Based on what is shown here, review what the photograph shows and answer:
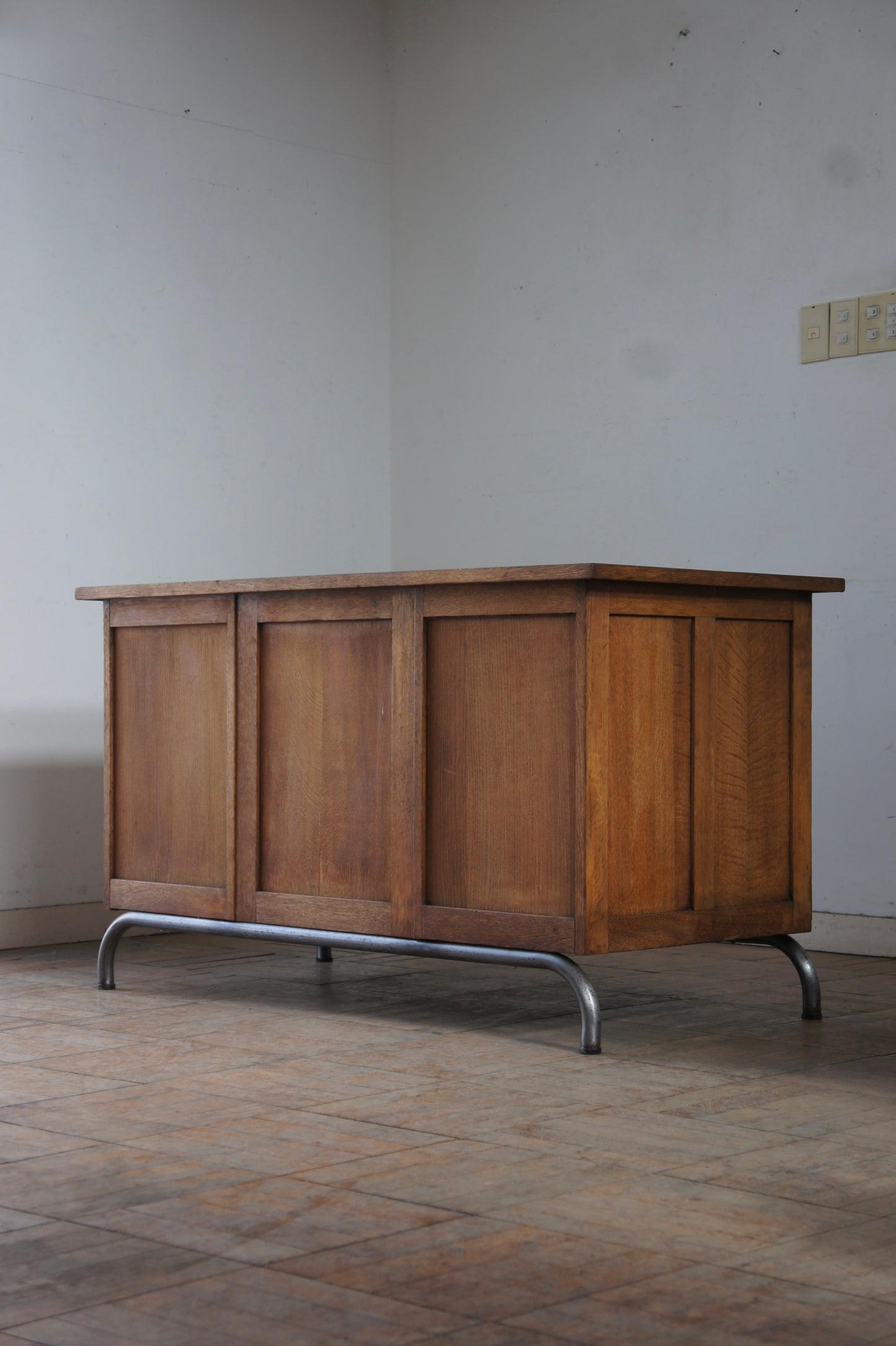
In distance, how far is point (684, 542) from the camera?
14.5 feet

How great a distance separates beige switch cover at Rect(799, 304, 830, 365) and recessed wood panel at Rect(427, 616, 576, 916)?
65.2 inches

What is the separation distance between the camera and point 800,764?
3029 mm

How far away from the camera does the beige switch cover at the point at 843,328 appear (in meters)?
4.04

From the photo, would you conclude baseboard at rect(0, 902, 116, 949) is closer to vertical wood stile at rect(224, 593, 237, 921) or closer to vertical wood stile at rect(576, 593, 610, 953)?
vertical wood stile at rect(224, 593, 237, 921)

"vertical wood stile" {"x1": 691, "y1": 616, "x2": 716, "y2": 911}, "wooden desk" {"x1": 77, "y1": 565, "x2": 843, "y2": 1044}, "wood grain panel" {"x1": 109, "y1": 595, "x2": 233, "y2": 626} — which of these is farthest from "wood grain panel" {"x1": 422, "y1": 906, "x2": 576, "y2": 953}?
"wood grain panel" {"x1": 109, "y1": 595, "x2": 233, "y2": 626}

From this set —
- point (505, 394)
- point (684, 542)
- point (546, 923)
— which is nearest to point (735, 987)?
point (546, 923)

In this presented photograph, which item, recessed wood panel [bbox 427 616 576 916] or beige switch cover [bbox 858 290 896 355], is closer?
recessed wood panel [bbox 427 616 576 916]

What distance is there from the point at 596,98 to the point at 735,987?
8.32ft

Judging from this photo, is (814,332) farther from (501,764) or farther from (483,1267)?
(483,1267)

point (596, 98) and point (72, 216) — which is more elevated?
point (596, 98)

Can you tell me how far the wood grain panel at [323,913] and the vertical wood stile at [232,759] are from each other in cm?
7

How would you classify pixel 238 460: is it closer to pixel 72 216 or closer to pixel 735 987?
pixel 72 216

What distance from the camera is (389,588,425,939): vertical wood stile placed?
9.63 feet

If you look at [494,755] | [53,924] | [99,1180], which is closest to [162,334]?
[53,924]
